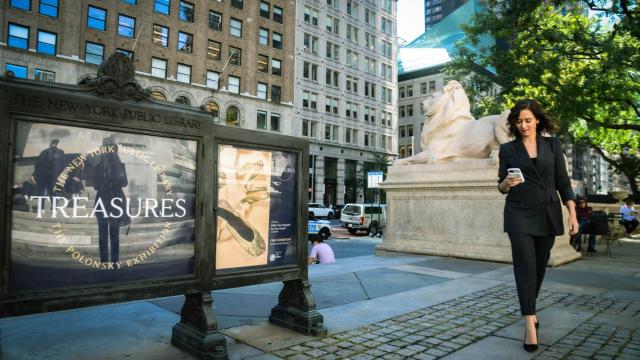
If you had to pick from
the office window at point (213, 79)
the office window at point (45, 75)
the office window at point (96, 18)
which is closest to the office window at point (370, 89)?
the office window at point (213, 79)

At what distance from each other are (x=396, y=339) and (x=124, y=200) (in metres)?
2.51

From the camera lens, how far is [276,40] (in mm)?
48375

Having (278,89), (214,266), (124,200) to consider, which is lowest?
(214,266)

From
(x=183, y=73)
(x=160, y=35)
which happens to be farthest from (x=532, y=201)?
(x=160, y=35)

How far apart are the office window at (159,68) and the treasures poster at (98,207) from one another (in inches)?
1525

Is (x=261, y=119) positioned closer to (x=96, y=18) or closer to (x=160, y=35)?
(x=160, y=35)

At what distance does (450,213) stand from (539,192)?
19.5 feet

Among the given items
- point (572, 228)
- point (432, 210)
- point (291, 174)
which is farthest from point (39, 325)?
point (432, 210)

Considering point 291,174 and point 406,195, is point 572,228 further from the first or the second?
point 406,195

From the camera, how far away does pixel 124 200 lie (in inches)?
121

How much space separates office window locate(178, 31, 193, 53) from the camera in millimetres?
40469

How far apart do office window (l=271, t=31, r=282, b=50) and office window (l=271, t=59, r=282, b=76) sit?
162 cm

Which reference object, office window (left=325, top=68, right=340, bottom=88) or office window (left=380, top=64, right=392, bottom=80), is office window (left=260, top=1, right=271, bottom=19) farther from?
office window (left=380, top=64, right=392, bottom=80)

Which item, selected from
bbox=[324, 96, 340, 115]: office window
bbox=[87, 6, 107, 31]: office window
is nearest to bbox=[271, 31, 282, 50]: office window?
bbox=[324, 96, 340, 115]: office window
